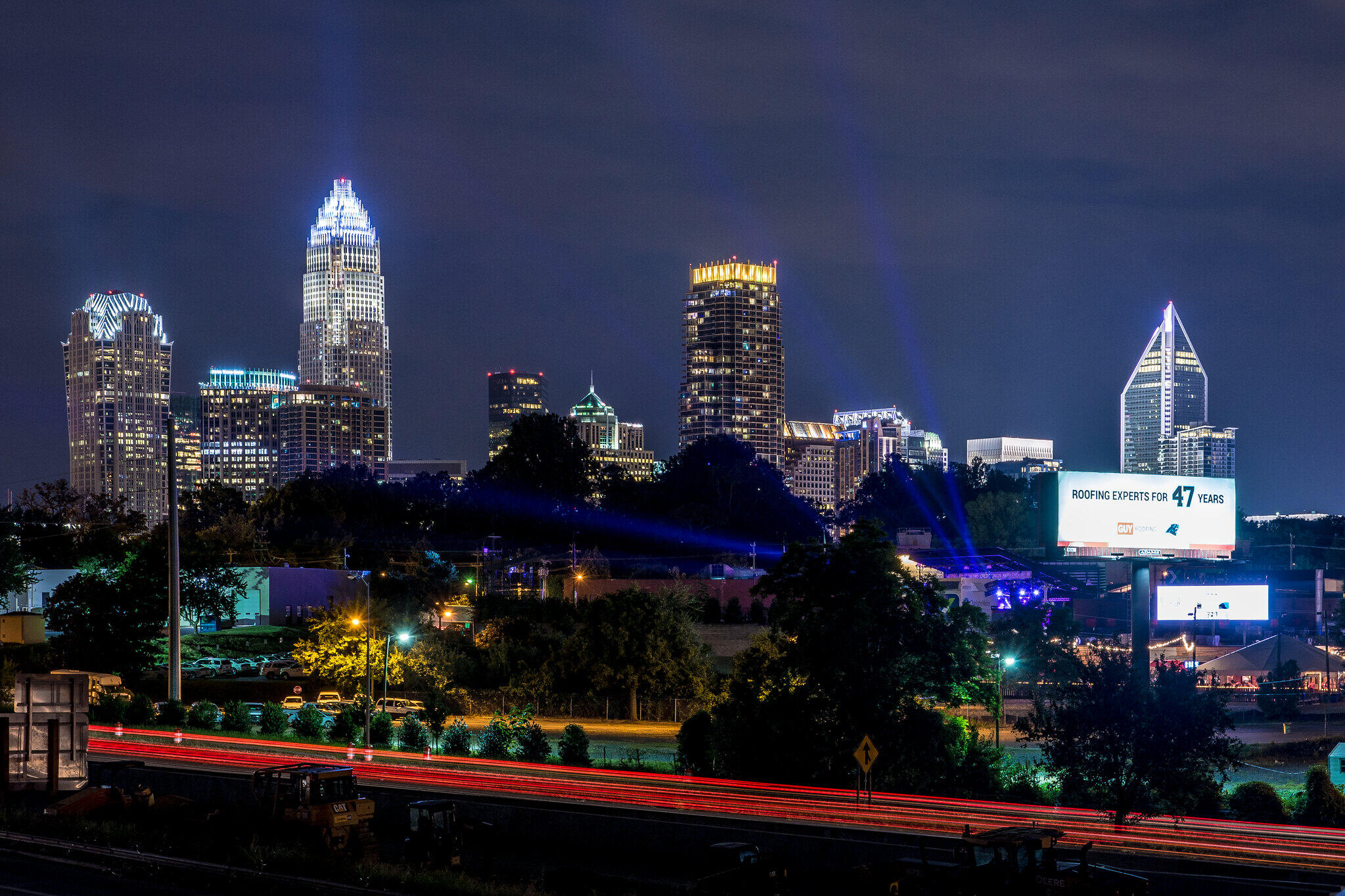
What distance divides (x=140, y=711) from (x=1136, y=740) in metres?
32.7

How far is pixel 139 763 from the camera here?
28.5 m

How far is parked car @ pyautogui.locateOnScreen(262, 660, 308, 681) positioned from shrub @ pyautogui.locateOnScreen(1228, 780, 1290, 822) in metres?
44.5

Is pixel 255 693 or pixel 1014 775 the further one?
pixel 255 693

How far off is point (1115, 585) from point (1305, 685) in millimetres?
23420

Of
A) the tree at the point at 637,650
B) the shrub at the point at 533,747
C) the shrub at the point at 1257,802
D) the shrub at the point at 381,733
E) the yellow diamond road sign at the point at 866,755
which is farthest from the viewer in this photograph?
the tree at the point at 637,650

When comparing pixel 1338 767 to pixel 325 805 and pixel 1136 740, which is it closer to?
pixel 1136 740

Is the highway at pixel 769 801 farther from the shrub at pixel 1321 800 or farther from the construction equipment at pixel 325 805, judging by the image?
the shrub at pixel 1321 800

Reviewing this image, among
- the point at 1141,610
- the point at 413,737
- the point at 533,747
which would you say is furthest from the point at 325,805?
the point at 1141,610

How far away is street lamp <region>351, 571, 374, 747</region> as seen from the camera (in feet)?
133

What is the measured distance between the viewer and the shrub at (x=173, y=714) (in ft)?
138

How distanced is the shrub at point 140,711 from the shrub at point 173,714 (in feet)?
3.30

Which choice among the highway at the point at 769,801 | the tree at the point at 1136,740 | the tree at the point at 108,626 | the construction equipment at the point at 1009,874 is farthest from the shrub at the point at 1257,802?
the tree at the point at 108,626

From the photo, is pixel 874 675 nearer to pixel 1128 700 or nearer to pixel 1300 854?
pixel 1128 700

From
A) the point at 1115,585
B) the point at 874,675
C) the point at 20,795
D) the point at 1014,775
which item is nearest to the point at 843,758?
the point at 874,675
